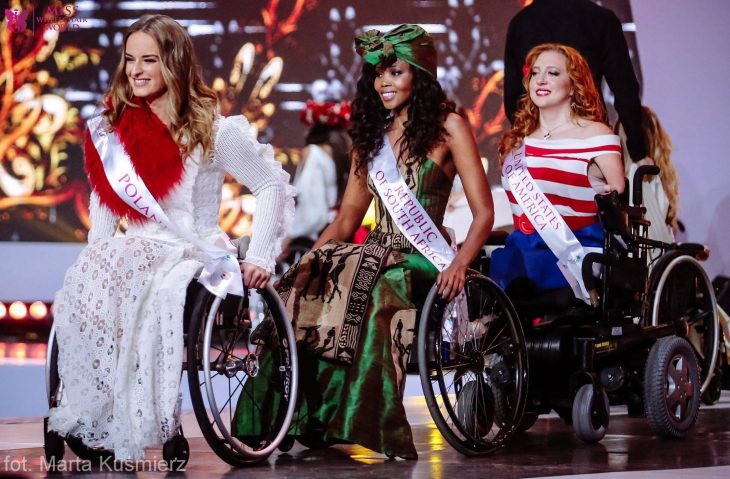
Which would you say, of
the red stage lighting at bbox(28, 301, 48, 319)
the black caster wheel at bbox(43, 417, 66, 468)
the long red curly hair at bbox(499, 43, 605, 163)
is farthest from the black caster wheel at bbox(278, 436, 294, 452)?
the red stage lighting at bbox(28, 301, 48, 319)

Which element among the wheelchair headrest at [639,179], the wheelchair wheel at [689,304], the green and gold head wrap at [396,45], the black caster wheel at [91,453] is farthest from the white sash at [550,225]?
the black caster wheel at [91,453]

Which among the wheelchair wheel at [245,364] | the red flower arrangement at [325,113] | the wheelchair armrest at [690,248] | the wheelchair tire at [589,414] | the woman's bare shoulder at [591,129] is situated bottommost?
the wheelchair tire at [589,414]

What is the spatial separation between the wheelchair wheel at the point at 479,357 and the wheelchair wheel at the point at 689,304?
673 mm

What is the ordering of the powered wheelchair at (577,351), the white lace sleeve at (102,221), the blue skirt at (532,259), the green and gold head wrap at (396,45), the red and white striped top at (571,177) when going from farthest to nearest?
the red and white striped top at (571,177) < the blue skirt at (532,259) < the green and gold head wrap at (396,45) < the powered wheelchair at (577,351) < the white lace sleeve at (102,221)

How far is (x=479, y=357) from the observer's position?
10.6 feet

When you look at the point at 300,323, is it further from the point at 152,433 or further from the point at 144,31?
the point at 144,31

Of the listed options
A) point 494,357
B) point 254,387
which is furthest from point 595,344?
point 254,387

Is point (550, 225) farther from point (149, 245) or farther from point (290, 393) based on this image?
point (149, 245)

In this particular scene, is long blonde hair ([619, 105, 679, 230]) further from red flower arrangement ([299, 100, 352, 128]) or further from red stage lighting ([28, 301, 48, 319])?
red stage lighting ([28, 301, 48, 319])

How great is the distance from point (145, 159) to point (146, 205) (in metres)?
0.12

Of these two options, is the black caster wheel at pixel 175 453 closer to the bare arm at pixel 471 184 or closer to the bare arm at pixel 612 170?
the bare arm at pixel 471 184

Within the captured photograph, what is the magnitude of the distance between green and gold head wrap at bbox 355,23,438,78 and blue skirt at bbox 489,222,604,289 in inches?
25.1

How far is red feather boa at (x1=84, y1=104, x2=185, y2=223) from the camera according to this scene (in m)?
2.93

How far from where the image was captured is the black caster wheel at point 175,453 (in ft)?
9.07
